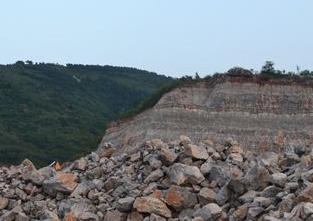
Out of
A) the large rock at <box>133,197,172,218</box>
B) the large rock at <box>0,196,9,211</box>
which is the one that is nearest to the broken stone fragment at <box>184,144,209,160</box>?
the large rock at <box>133,197,172,218</box>

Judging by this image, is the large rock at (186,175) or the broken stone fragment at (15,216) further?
the broken stone fragment at (15,216)

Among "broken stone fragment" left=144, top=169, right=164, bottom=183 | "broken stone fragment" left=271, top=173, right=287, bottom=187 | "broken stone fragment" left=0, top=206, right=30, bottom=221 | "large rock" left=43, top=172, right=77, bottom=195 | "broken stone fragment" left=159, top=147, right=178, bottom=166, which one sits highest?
"broken stone fragment" left=159, top=147, right=178, bottom=166

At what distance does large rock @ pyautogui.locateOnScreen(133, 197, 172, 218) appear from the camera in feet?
36.6

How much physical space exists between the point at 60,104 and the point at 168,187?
1868 inches

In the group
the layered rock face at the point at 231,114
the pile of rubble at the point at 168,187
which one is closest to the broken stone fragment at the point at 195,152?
the pile of rubble at the point at 168,187

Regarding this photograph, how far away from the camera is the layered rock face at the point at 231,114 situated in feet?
105

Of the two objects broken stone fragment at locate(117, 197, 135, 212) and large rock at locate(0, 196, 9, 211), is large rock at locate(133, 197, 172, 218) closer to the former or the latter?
broken stone fragment at locate(117, 197, 135, 212)

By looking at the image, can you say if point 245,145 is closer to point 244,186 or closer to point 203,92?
point 203,92

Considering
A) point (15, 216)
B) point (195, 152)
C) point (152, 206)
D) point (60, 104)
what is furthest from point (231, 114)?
point (60, 104)

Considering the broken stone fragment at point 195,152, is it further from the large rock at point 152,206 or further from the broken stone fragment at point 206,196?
the large rock at point 152,206

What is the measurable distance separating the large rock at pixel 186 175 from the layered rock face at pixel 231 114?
19748 millimetres

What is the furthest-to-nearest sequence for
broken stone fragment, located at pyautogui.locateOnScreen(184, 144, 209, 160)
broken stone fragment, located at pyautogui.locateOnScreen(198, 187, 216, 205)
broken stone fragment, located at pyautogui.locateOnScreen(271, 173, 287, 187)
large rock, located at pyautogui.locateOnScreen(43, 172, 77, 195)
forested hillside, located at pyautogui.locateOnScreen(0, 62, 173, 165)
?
1. forested hillside, located at pyautogui.locateOnScreen(0, 62, 173, 165)
2. large rock, located at pyautogui.locateOnScreen(43, 172, 77, 195)
3. broken stone fragment, located at pyautogui.locateOnScreen(184, 144, 209, 160)
4. broken stone fragment, located at pyautogui.locateOnScreen(198, 187, 216, 205)
5. broken stone fragment, located at pyautogui.locateOnScreen(271, 173, 287, 187)

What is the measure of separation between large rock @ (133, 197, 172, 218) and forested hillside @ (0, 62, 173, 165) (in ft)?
89.5

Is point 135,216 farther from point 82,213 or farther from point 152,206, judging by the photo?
point 82,213
